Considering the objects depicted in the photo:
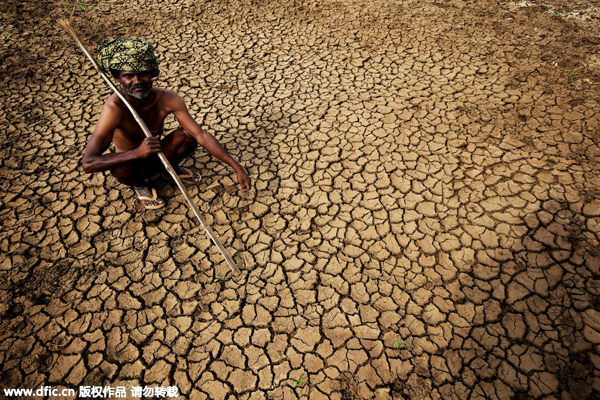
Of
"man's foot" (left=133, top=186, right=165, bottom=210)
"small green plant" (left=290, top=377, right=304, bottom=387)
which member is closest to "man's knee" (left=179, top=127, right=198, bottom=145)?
"man's foot" (left=133, top=186, right=165, bottom=210)

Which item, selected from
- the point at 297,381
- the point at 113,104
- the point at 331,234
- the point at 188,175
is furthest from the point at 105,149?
the point at 297,381

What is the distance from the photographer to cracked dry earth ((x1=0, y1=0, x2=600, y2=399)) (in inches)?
77.9

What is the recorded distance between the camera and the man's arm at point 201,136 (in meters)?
2.46

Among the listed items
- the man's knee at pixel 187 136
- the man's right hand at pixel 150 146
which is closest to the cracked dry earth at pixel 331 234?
the man's knee at pixel 187 136

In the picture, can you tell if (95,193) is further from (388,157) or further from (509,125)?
(509,125)

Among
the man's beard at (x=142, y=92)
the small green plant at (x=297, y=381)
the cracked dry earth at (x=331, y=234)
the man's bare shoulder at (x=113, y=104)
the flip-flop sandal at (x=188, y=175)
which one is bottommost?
the small green plant at (x=297, y=381)

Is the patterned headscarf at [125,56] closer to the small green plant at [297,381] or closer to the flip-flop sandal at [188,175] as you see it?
the flip-flop sandal at [188,175]

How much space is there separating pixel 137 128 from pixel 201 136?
481 millimetres

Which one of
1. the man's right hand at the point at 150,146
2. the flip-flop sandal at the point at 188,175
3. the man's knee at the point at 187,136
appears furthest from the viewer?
the flip-flop sandal at the point at 188,175

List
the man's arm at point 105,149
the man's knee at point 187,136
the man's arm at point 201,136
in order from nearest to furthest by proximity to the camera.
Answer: the man's arm at point 105,149
the man's arm at point 201,136
the man's knee at point 187,136

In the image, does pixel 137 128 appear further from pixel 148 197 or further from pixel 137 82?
pixel 148 197

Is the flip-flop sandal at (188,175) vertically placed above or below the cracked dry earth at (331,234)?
above

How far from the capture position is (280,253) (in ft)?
8.23

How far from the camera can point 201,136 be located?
2520 mm
